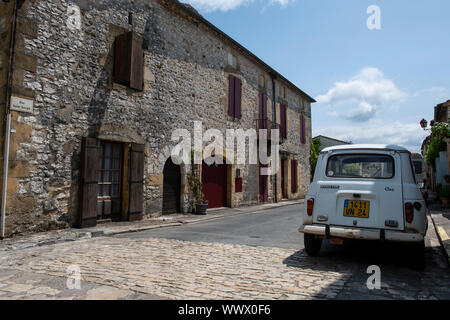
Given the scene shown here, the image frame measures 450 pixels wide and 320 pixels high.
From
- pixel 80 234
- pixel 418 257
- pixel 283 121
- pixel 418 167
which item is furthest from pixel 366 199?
pixel 283 121

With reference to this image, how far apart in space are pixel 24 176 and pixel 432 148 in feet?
69.3

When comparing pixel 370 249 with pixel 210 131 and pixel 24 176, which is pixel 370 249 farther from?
pixel 210 131

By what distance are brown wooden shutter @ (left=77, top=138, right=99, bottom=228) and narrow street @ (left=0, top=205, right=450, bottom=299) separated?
1369mm

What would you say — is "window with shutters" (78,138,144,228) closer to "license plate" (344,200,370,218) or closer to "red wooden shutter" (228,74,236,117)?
"red wooden shutter" (228,74,236,117)

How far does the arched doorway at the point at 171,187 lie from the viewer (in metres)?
10.1

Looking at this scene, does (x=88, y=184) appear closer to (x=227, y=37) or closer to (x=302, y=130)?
(x=227, y=37)

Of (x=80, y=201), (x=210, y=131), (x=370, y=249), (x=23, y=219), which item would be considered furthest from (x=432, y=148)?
(x=23, y=219)

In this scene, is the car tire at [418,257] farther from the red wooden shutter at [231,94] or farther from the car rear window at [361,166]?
the red wooden shutter at [231,94]

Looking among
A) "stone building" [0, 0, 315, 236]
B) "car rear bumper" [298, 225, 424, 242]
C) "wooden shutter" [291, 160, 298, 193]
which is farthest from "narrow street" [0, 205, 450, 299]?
"wooden shutter" [291, 160, 298, 193]

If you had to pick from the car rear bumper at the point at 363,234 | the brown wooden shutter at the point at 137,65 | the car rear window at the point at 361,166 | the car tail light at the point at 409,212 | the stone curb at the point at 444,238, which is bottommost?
the stone curb at the point at 444,238

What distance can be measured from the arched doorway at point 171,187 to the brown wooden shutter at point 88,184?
107 inches

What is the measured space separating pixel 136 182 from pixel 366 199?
627 centimetres

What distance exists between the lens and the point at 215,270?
399 cm

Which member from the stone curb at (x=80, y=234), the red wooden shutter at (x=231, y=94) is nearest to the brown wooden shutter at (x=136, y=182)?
the stone curb at (x=80, y=234)
